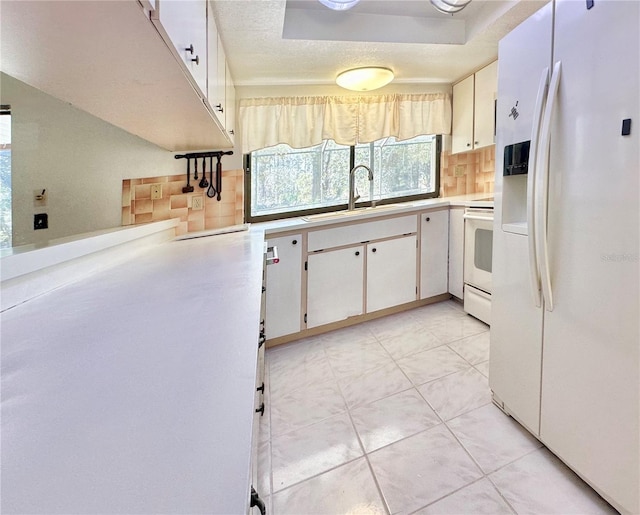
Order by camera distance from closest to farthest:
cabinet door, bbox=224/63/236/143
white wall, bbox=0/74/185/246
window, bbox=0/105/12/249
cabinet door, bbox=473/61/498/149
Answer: window, bbox=0/105/12/249 < white wall, bbox=0/74/185/246 < cabinet door, bbox=224/63/236/143 < cabinet door, bbox=473/61/498/149

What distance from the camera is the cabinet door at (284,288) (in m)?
2.29

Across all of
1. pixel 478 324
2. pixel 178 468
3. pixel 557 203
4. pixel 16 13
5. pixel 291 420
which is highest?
pixel 16 13

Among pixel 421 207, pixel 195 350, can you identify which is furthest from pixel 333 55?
pixel 195 350

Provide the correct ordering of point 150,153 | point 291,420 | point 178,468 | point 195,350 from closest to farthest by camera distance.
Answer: point 178,468 → point 195,350 → point 291,420 → point 150,153

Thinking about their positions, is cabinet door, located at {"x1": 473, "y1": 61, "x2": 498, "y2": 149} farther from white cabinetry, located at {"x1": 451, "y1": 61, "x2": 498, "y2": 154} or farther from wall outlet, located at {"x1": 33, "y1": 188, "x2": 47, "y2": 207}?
wall outlet, located at {"x1": 33, "y1": 188, "x2": 47, "y2": 207}

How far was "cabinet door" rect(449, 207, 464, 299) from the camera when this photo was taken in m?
2.84

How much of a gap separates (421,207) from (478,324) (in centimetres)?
107

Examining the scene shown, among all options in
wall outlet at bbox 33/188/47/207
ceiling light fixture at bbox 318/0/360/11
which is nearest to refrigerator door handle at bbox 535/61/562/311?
ceiling light fixture at bbox 318/0/360/11

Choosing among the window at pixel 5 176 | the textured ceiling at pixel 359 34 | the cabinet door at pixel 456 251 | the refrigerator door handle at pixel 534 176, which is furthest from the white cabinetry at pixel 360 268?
the window at pixel 5 176

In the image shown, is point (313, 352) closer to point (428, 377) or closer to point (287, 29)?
point (428, 377)

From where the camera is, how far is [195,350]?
53 centimetres

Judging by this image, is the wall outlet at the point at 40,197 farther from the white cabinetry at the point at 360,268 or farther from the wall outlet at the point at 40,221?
the white cabinetry at the point at 360,268

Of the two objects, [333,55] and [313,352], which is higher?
[333,55]

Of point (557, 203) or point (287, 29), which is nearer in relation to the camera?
point (557, 203)
